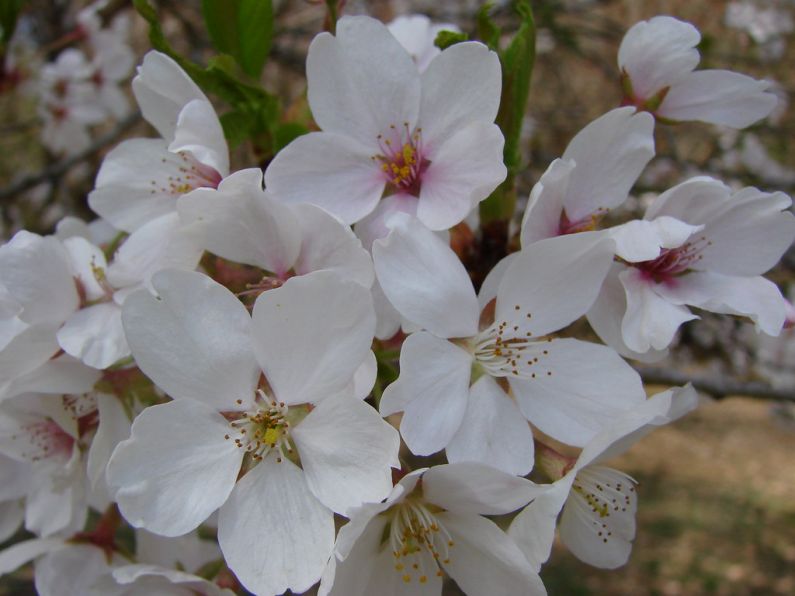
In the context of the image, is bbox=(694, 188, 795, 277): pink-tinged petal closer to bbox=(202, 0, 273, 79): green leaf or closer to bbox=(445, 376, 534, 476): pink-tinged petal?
bbox=(445, 376, 534, 476): pink-tinged petal

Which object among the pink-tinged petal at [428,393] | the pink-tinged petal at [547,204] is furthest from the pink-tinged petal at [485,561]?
the pink-tinged petal at [547,204]

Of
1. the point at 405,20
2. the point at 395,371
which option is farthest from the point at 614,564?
the point at 405,20

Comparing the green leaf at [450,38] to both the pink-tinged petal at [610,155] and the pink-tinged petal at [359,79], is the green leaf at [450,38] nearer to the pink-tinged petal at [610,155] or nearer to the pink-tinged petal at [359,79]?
the pink-tinged petal at [359,79]

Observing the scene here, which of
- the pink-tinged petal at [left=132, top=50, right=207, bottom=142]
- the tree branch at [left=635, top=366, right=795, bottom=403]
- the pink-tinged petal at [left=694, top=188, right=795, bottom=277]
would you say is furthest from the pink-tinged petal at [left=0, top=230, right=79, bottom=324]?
the tree branch at [left=635, top=366, right=795, bottom=403]

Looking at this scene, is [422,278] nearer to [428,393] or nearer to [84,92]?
[428,393]

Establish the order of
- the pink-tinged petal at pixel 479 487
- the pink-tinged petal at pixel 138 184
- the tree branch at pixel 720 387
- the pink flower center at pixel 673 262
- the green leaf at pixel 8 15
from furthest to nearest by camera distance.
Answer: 1. the tree branch at pixel 720 387
2. the green leaf at pixel 8 15
3. the pink-tinged petal at pixel 138 184
4. the pink flower center at pixel 673 262
5. the pink-tinged petal at pixel 479 487

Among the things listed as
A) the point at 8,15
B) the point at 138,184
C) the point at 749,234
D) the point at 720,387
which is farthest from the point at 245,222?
the point at 720,387

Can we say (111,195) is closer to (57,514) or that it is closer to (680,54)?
(57,514)
